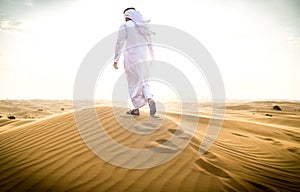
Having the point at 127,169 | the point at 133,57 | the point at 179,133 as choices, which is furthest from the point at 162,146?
the point at 133,57

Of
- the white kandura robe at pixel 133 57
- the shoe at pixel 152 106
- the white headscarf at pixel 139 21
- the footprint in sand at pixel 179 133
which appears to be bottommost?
the footprint in sand at pixel 179 133

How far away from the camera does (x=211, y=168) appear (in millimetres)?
3557

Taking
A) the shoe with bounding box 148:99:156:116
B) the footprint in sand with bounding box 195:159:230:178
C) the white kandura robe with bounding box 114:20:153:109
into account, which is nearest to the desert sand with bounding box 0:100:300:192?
the footprint in sand with bounding box 195:159:230:178

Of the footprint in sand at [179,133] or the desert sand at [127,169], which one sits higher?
the footprint in sand at [179,133]

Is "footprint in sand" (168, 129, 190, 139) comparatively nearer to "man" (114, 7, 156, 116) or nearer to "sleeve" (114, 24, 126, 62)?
"man" (114, 7, 156, 116)

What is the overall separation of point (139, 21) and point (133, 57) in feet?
3.00

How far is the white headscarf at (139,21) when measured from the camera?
605 centimetres

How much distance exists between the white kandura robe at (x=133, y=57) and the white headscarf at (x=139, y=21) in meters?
0.09

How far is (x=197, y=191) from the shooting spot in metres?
2.96

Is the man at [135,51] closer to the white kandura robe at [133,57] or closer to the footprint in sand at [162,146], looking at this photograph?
the white kandura robe at [133,57]

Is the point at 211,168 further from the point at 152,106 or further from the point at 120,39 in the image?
the point at 120,39

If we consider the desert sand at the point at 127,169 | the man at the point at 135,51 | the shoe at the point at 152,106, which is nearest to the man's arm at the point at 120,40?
the man at the point at 135,51

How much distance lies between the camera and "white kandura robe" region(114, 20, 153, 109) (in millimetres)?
5930

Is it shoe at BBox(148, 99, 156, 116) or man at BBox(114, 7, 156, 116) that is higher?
man at BBox(114, 7, 156, 116)
